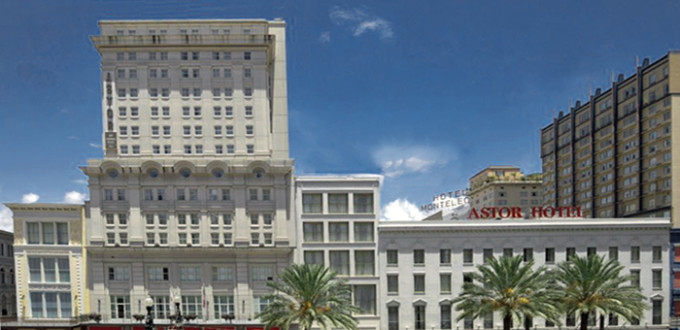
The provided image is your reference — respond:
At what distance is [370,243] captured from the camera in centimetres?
6222

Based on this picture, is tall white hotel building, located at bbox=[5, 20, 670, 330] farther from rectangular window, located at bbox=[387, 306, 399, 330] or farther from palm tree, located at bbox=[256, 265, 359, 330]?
palm tree, located at bbox=[256, 265, 359, 330]

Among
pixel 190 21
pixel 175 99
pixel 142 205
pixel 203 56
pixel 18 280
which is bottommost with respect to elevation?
pixel 18 280

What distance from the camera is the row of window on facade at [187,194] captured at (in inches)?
2470

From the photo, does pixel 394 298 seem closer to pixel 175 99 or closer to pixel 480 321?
pixel 480 321

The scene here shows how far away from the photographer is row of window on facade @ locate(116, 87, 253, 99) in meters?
66.8

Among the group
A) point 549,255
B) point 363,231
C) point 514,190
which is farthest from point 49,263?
point 514,190

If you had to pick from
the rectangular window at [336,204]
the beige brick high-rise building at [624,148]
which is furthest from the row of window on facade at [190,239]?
→ the beige brick high-rise building at [624,148]

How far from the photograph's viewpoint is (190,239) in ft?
204

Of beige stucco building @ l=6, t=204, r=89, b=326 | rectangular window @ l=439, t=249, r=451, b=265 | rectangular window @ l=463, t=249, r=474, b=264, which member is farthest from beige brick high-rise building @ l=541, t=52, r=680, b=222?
beige stucco building @ l=6, t=204, r=89, b=326

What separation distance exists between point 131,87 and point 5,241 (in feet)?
117

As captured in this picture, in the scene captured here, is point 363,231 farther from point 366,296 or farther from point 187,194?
point 187,194

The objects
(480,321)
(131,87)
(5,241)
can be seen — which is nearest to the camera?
(480,321)

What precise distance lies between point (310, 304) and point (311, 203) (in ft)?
57.9

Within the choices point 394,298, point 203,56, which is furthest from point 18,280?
point 394,298
